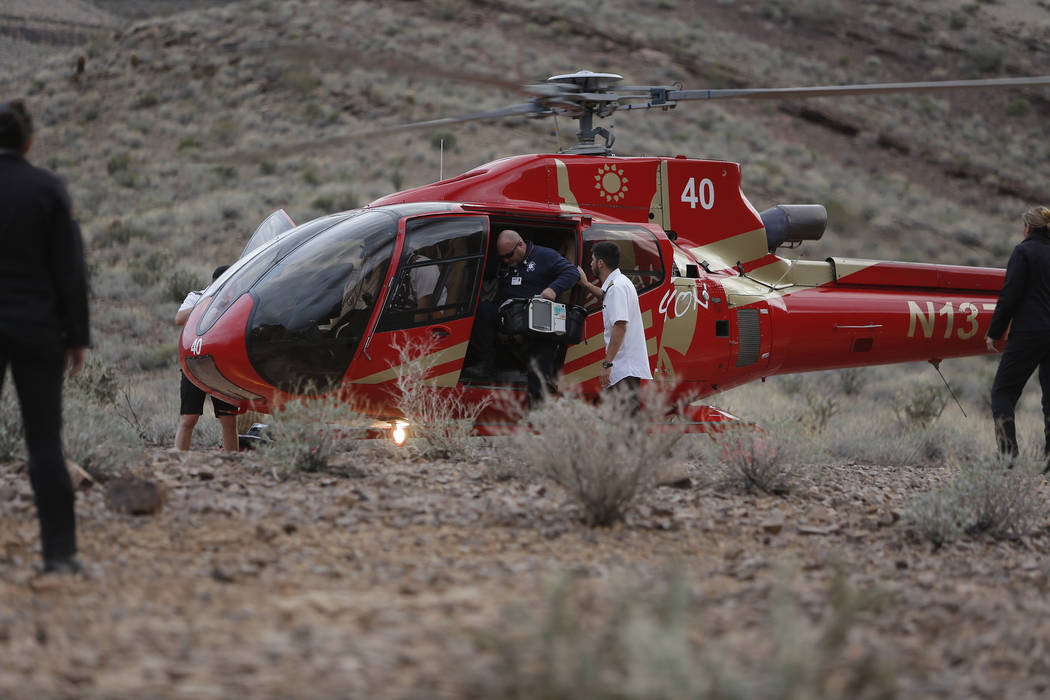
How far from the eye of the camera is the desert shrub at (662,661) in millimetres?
2523

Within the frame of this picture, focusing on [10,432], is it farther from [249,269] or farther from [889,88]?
[889,88]

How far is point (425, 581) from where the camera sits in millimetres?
4113

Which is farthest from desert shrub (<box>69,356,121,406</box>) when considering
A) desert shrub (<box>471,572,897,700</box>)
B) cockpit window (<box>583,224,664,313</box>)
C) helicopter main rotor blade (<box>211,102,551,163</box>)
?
desert shrub (<box>471,572,897,700</box>)

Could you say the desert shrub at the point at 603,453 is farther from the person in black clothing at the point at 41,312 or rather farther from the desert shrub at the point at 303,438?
the person in black clothing at the point at 41,312

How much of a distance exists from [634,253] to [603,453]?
3.64 metres

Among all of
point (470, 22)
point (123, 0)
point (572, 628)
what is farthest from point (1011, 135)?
point (123, 0)

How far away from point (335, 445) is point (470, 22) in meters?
39.6

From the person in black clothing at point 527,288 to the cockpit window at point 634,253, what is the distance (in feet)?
1.48

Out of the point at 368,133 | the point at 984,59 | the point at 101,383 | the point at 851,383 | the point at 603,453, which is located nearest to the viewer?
the point at 603,453

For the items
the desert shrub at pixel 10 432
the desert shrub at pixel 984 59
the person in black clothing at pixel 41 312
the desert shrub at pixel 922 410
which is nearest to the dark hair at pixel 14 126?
the person in black clothing at pixel 41 312

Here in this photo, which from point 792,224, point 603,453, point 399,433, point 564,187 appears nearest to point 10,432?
point 399,433

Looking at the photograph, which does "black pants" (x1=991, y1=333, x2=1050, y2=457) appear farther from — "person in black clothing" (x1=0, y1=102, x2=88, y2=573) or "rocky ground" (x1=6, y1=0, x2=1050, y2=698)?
"person in black clothing" (x1=0, y1=102, x2=88, y2=573)

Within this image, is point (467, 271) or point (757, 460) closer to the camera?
point (757, 460)

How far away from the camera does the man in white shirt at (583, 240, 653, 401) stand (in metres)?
7.60
